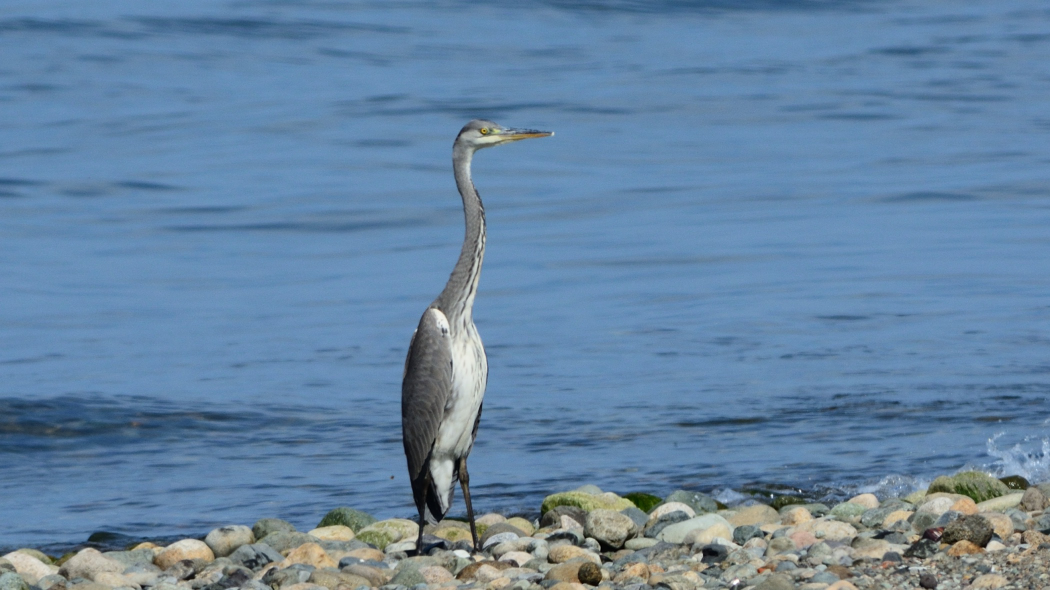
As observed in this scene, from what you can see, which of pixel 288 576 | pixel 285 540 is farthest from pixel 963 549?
pixel 285 540

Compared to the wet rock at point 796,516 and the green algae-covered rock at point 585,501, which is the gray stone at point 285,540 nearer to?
the green algae-covered rock at point 585,501

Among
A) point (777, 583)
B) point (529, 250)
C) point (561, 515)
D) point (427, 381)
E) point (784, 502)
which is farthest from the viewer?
point (529, 250)

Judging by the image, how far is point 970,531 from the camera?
5445 mm

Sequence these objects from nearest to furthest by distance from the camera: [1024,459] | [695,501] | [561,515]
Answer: [561,515]
[695,501]
[1024,459]

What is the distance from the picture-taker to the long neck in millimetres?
6824

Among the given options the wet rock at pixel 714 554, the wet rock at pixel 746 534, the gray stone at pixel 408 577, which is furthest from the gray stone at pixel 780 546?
the gray stone at pixel 408 577

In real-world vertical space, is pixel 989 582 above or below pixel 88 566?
above

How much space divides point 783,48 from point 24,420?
27.2 m

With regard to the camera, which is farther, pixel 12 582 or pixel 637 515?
pixel 637 515

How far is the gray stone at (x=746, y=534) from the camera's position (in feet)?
20.5

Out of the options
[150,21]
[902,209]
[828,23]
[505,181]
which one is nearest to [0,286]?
[505,181]

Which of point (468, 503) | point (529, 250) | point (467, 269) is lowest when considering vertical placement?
point (529, 250)

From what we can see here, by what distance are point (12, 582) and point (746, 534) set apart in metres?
2.89

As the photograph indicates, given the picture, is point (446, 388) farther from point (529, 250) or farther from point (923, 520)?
point (529, 250)
